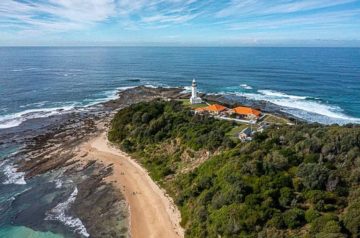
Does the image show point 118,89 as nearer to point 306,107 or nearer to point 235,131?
point 306,107

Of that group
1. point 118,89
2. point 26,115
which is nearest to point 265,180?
point 26,115

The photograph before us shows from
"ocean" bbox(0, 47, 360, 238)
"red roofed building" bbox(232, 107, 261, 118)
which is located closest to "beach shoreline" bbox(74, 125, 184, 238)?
"ocean" bbox(0, 47, 360, 238)

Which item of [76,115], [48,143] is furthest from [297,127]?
[76,115]

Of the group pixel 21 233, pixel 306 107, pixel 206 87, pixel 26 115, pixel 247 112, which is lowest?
pixel 21 233

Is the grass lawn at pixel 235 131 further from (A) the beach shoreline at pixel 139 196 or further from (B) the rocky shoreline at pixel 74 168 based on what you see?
(B) the rocky shoreline at pixel 74 168

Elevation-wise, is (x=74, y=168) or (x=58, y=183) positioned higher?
(x=74, y=168)

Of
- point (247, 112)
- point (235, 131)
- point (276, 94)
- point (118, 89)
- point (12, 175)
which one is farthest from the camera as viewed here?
point (118, 89)
